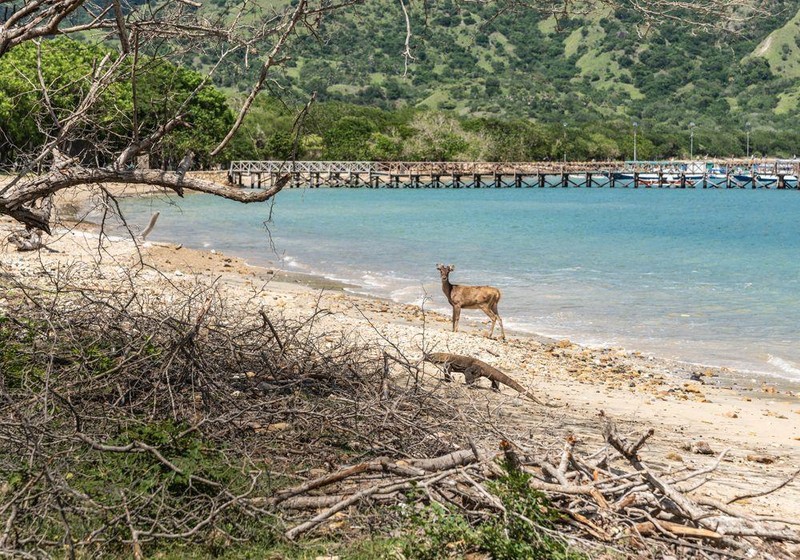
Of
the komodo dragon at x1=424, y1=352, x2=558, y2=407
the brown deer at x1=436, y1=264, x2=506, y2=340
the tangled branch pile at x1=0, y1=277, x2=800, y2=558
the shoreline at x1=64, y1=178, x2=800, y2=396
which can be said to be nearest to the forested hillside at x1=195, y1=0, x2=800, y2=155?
the shoreline at x1=64, y1=178, x2=800, y2=396

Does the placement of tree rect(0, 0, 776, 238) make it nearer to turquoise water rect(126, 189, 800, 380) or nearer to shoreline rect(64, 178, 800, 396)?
turquoise water rect(126, 189, 800, 380)

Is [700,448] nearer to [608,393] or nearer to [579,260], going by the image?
[608,393]

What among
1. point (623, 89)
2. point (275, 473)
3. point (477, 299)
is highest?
point (623, 89)

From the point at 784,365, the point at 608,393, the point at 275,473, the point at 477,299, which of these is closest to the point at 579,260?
the point at 477,299

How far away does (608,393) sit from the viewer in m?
10.8

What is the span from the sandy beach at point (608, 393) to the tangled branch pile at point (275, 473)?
625mm

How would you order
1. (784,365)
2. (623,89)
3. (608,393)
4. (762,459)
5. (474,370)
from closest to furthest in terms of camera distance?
(762,459) < (474,370) < (608,393) < (784,365) < (623,89)

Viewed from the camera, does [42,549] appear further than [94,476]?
No

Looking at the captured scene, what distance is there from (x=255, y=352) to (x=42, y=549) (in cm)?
260

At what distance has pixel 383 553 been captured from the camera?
4766mm

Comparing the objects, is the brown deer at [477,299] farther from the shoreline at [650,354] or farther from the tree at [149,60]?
the tree at [149,60]

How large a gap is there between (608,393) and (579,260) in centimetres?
1967

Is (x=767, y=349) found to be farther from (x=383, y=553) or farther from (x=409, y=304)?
(x=383, y=553)

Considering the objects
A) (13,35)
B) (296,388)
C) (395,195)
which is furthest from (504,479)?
(395,195)
